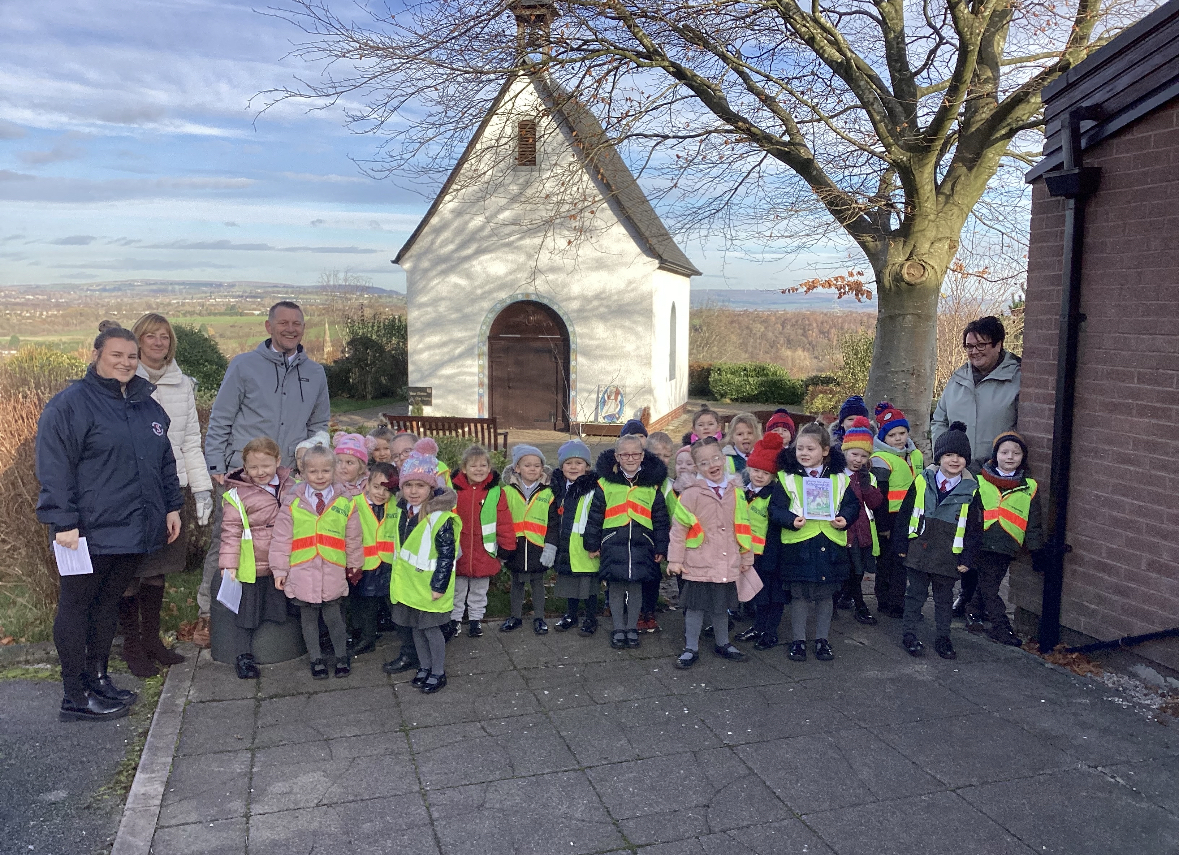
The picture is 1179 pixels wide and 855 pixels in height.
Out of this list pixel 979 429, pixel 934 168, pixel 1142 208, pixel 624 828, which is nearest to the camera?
pixel 624 828

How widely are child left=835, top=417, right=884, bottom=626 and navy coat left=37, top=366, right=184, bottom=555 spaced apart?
4.25 meters

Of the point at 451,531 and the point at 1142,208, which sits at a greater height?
the point at 1142,208

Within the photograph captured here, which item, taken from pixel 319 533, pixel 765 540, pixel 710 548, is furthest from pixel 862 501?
pixel 319 533

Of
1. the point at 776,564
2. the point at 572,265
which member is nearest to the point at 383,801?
the point at 776,564

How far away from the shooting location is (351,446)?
17.7 ft

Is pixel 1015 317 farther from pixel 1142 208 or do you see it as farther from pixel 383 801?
pixel 383 801

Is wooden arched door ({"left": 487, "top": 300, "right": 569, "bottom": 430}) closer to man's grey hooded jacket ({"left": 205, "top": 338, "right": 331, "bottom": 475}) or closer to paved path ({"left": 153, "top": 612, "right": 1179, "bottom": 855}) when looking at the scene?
man's grey hooded jacket ({"left": 205, "top": 338, "right": 331, "bottom": 475})

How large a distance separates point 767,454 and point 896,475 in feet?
3.95

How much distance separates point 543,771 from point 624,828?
60 cm

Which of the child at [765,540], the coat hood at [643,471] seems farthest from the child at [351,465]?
the child at [765,540]

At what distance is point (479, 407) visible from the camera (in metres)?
19.0

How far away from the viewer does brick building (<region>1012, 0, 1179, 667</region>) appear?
4895 millimetres

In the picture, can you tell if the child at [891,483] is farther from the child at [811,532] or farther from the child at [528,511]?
the child at [528,511]

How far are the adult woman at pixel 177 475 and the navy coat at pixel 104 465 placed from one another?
0.35 meters
